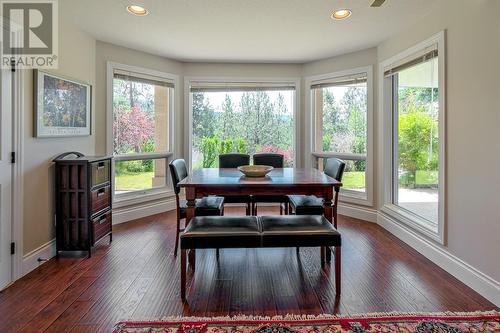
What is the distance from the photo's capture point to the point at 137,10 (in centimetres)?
305

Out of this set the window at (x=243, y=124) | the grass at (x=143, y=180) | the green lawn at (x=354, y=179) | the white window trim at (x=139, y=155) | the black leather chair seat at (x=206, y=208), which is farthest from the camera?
the window at (x=243, y=124)


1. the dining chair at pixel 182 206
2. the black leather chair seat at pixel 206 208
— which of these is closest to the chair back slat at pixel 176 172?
the dining chair at pixel 182 206

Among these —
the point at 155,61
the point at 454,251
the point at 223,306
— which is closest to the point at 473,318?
the point at 454,251

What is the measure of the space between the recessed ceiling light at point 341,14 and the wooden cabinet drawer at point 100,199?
298cm

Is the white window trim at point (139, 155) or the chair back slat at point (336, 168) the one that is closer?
the chair back slat at point (336, 168)

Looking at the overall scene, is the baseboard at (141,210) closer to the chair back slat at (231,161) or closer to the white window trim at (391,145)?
the chair back slat at (231,161)

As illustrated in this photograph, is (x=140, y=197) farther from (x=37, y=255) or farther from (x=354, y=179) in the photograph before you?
(x=354, y=179)

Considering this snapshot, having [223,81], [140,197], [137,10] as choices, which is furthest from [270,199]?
[137,10]

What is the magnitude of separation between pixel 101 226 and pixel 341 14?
3.28 m

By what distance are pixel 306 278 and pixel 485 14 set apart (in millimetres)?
2400

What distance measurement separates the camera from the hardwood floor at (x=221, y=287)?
207 centimetres

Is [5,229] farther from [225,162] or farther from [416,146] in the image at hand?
[416,146]

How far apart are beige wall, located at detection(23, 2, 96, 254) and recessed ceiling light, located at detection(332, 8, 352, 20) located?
2.63 metres

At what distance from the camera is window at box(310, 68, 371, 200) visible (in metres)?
4.52
